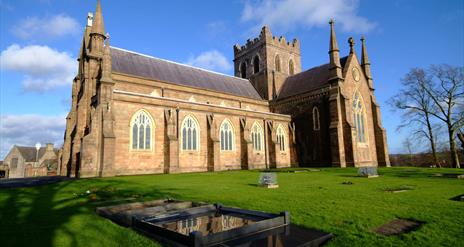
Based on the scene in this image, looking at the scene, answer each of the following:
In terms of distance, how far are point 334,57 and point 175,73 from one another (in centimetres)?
1982

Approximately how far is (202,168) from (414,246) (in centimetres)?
2438

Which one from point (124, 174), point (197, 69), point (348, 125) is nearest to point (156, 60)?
point (197, 69)

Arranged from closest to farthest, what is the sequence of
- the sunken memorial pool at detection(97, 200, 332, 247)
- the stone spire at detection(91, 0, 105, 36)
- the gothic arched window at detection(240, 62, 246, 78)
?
the sunken memorial pool at detection(97, 200, 332, 247)
the stone spire at detection(91, 0, 105, 36)
the gothic arched window at detection(240, 62, 246, 78)

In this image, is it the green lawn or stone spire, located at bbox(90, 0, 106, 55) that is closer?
the green lawn

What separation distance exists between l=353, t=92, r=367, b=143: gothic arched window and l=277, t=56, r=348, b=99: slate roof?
177 inches

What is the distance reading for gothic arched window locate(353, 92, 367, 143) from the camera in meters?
34.5

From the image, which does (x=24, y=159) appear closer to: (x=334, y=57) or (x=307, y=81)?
(x=307, y=81)

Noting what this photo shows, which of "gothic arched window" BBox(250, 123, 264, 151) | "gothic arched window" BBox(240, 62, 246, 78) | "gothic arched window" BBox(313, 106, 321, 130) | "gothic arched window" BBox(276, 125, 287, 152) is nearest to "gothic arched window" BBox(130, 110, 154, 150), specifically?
"gothic arched window" BBox(250, 123, 264, 151)

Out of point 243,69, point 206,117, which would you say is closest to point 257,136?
point 206,117

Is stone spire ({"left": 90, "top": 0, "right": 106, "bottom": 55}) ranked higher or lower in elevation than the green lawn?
higher

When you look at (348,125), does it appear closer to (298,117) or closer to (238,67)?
(298,117)

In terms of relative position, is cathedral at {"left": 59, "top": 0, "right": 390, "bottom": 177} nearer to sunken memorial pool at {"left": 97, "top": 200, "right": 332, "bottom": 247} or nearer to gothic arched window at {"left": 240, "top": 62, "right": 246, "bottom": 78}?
gothic arched window at {"left": 240, "top": 62, "right": 246, "bottom": 78}

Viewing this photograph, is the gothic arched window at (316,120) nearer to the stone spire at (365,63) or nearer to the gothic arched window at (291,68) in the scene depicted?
the stone spire at (365,63)

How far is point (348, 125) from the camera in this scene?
3158 centimetres
